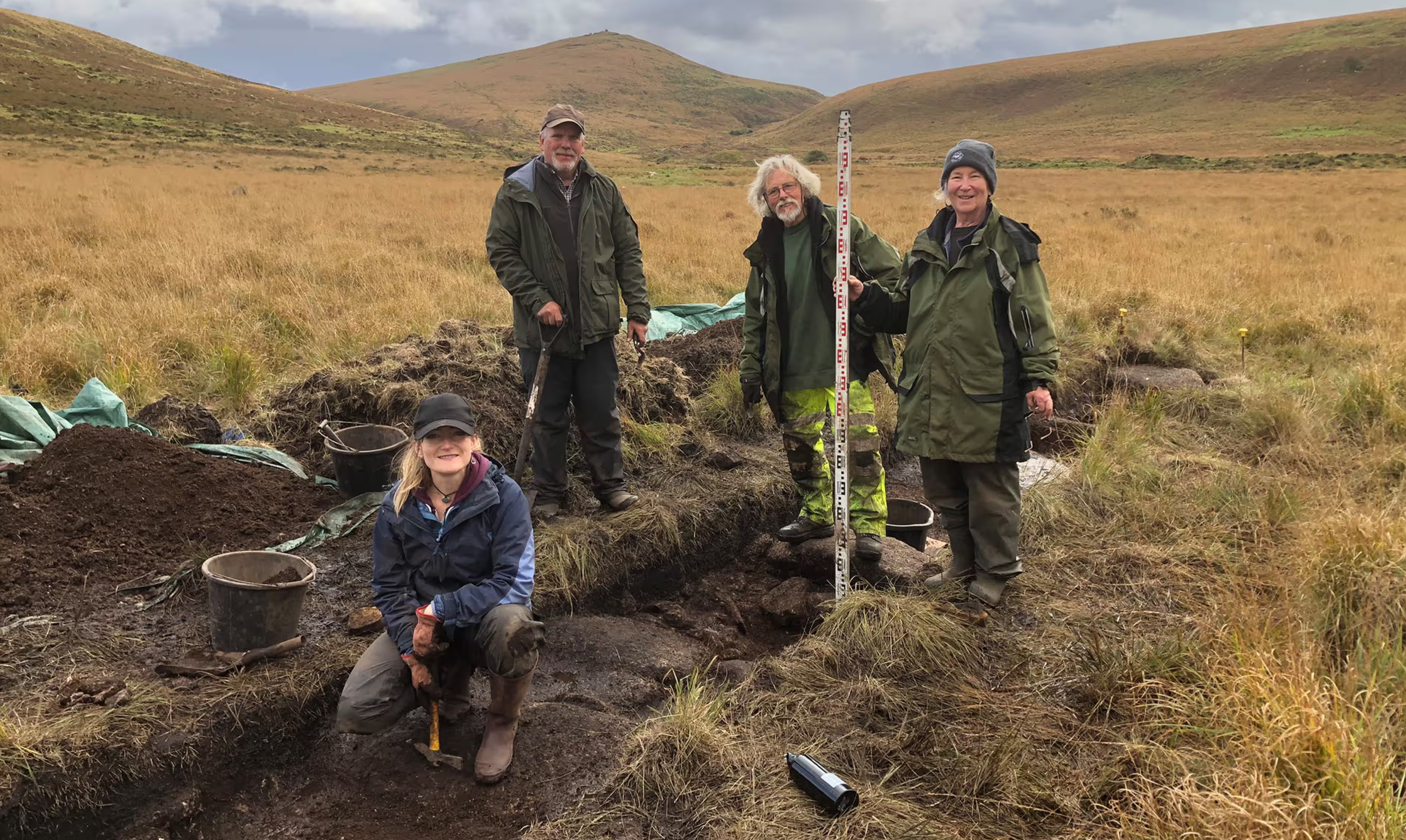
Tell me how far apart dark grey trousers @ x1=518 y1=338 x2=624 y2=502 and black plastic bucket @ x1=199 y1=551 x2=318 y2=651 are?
1492 mm

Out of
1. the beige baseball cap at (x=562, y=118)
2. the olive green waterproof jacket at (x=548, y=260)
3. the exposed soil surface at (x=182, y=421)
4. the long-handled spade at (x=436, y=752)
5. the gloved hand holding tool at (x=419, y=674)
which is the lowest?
the long-handled spade at (x=436, y=752)

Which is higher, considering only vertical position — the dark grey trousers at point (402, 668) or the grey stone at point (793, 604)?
the dark grey trousers at point (402, 668)

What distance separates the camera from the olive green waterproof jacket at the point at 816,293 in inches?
159

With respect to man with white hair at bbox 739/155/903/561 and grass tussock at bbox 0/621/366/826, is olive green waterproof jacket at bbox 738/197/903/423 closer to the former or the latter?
man with white hair at bbox 739/155/903/561

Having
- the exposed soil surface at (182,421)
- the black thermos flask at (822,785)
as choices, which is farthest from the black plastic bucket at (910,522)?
the exposed soil surface at (182,421)

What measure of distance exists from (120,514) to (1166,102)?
10597 centimetres

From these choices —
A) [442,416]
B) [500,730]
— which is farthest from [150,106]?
[500,730]

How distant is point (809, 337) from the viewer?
13.7 feet

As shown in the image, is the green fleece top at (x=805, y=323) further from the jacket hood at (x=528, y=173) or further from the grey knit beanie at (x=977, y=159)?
the jacket hood at (x=528, y=173)

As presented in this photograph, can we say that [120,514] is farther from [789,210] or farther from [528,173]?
[789,210]

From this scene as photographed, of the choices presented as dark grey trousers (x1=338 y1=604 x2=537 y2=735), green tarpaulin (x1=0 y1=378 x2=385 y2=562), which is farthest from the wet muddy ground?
green tarpaulin (x1=0 y1=378 x2=385 y2=562)

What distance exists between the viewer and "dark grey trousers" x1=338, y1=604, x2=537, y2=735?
278cm

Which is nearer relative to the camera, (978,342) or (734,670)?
(978,342)

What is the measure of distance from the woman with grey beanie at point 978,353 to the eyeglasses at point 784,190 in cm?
67
